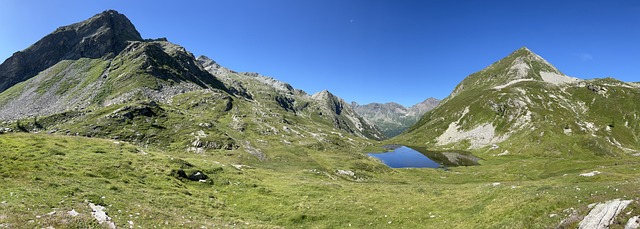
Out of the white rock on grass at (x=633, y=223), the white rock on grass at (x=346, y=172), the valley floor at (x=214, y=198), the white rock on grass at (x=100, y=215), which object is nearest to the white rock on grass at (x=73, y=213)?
the valley floor at (x=214, y=198)

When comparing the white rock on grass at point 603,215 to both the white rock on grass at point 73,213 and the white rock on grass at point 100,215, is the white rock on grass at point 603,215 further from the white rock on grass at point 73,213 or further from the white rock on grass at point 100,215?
the white rock on grass at point 73,213

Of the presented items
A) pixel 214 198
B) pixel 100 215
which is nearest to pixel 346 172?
pixel 214 198

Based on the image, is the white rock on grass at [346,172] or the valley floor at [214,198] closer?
the valley floor at [214,198]

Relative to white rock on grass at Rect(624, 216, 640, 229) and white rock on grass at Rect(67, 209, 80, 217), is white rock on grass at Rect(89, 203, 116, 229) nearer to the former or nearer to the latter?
white rock on grass at Rect(67, 209, 80, 217)

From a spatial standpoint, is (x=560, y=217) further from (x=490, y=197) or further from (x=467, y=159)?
(x=467, y=159)

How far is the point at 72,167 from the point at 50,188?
40.6 feet

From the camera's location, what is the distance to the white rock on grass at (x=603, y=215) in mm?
20984

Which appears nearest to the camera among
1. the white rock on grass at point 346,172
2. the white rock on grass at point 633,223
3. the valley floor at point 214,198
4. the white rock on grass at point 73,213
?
the white rock on grass at point 633,223

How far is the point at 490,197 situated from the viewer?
38219 mm

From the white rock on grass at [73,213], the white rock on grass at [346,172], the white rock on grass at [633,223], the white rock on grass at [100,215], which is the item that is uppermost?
the white rock on grass at [633,223]

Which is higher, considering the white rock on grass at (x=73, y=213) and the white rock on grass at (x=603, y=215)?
the white rock on grass at (x=603, y=215)

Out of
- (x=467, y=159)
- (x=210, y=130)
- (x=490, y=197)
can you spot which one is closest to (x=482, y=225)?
(x=490, y=197)

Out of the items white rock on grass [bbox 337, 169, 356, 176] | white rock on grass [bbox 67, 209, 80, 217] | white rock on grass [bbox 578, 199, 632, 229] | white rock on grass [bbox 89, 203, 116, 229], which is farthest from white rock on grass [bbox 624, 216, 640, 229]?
white rock on grass [bbox 337, 169, 356, 176]

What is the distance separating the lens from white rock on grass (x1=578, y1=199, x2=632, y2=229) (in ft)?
68.8
